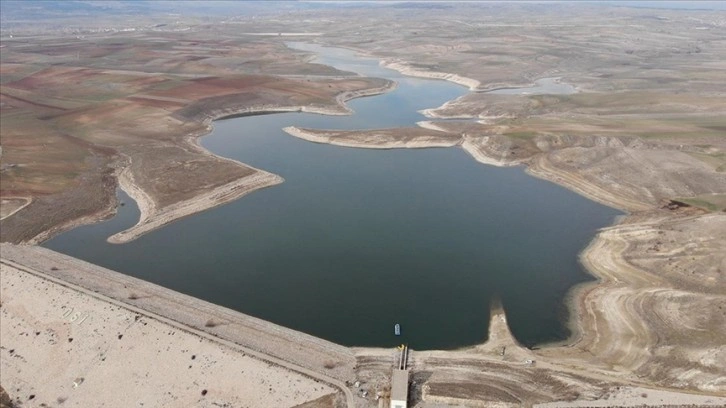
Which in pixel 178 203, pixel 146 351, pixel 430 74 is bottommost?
pixel 146 351

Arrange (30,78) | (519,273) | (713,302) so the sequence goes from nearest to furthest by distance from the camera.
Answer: (713,302), (519,273), (30,78)

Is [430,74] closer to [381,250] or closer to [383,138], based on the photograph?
[383,138]

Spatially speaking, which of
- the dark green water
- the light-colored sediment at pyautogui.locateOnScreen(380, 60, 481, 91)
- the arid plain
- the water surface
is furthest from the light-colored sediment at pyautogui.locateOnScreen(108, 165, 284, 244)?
the light-colored sediment at pyautogui.locateOnScreen(380, 60, 481, 91)

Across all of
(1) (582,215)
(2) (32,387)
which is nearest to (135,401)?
(2) (32,387)

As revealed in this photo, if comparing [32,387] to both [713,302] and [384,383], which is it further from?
[713,302]

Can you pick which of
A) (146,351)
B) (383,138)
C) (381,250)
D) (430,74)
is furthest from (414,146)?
(430,74)
